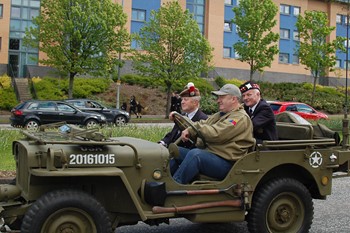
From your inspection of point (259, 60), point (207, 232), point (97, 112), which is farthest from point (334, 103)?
point (207, 232)

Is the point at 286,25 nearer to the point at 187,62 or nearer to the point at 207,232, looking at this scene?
the point at 187,62

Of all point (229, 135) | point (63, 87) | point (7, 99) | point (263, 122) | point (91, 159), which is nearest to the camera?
point (91, 159)

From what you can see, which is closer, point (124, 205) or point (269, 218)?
point (124, 205)

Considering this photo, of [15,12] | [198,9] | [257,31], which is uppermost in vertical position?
[198,9]

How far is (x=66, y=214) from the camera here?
4.47 meters

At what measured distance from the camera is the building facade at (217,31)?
43.0 m

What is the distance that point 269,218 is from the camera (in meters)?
5.58

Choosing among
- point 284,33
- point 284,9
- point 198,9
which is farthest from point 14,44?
point 284,9

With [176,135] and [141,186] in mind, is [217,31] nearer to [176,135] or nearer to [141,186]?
[176,135]

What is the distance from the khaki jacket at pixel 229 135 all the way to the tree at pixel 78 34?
2671cm

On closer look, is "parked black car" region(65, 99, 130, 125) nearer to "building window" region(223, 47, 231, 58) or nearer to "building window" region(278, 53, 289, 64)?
"building window" region(223, 47, 231, 58)

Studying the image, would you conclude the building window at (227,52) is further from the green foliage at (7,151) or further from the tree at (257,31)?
the green foliage at (7,151)

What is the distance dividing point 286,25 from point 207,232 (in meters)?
54.1

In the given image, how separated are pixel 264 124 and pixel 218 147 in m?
0.83
